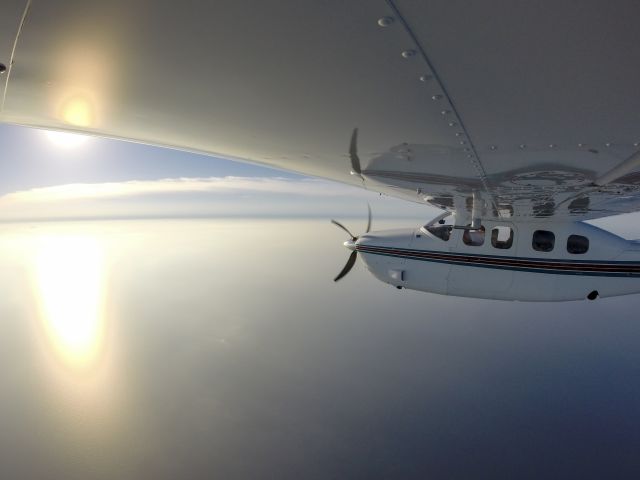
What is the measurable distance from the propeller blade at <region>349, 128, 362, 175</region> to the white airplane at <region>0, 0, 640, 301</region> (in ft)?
0.16

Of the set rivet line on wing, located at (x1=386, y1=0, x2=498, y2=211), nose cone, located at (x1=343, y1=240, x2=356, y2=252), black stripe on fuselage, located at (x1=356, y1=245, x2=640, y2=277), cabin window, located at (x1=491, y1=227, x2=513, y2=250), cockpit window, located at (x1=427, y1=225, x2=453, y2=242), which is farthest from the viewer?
nose cone, located at (x1=343, y1=240, x2=356, y2=252)

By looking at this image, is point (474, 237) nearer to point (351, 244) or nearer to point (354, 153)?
point (351, 244)

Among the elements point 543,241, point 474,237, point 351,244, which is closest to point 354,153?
point 474,237

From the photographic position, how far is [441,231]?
32.8 feet

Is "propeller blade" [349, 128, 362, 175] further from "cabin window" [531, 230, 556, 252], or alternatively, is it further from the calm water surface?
the calm water surface

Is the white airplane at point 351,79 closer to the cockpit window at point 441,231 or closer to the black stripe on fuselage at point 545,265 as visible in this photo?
the black stripe on fuselage at point 545,265

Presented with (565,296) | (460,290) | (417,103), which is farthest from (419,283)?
(417,103)

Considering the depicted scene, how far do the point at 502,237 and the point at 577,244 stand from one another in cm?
213

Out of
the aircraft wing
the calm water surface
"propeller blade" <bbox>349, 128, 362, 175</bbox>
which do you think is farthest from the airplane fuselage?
the calm water surface

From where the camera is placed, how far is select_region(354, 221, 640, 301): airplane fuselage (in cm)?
894

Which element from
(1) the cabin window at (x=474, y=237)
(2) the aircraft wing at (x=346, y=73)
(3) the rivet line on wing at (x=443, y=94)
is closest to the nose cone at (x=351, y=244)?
(1) the cabin window at (x=474, y=237)

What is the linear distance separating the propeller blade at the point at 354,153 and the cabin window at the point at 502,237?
253 inches

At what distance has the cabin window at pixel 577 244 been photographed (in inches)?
355

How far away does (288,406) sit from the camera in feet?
301
